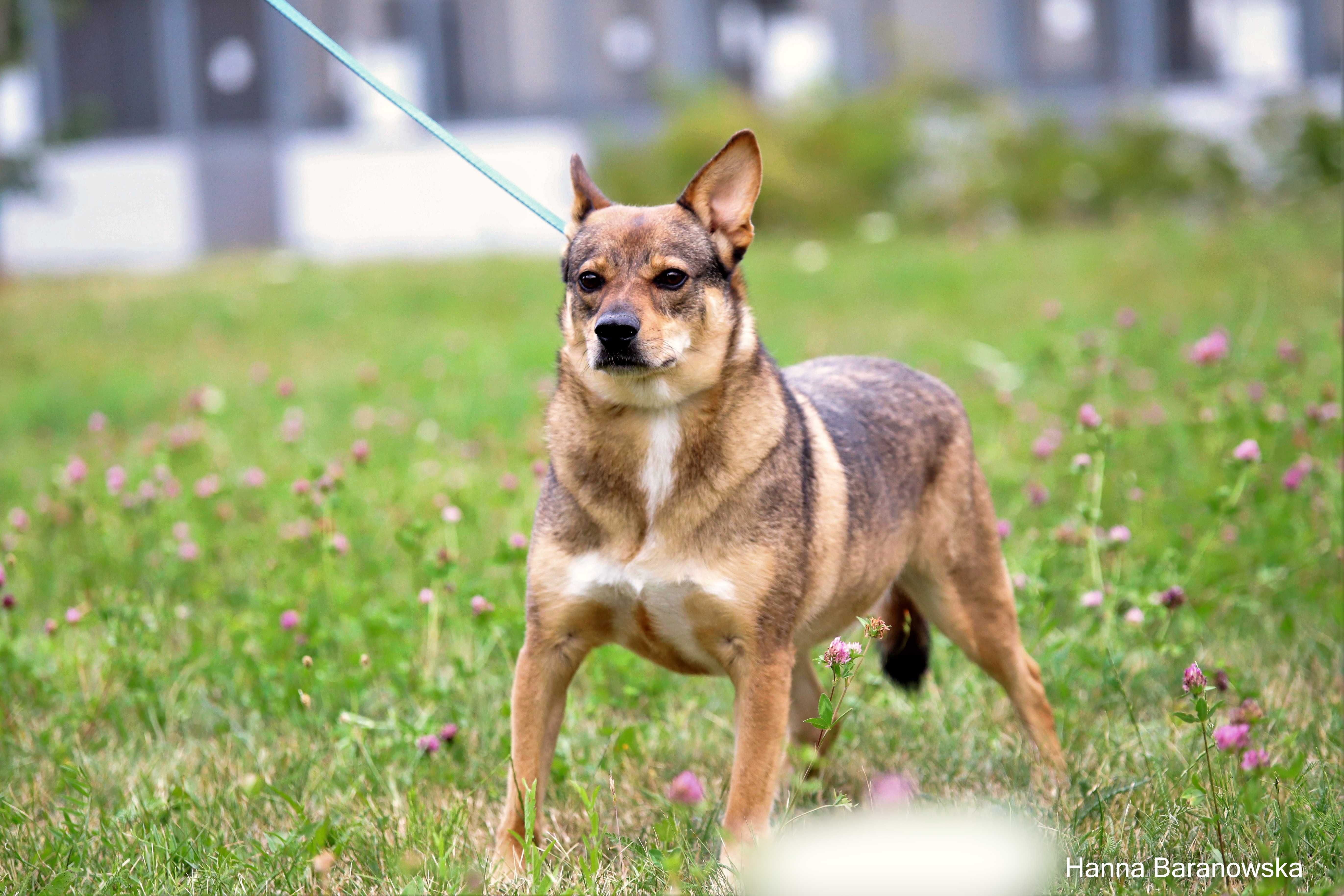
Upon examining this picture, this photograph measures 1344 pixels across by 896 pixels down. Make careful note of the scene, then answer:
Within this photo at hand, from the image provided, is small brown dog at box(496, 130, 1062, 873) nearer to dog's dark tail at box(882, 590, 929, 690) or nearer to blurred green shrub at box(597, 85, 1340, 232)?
dog's dark tail at box(882, 590, 929, 690)

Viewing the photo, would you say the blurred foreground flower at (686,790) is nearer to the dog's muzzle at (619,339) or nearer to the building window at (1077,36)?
the dog's muzzle at (619,339)

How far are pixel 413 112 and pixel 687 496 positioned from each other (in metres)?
1.40

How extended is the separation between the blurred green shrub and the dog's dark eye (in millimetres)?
12165

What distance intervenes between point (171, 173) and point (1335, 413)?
19.1 meters

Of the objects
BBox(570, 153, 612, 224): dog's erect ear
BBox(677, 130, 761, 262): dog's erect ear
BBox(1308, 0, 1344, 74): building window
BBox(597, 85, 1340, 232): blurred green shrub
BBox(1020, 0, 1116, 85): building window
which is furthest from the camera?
BBox(1020, 0, 1116, 85): building window

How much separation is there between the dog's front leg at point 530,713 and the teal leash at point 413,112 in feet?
3.66

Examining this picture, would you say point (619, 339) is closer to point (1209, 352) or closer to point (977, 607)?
point (977, 607)

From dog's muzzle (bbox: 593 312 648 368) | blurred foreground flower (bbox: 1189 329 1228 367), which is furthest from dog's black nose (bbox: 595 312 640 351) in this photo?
blurred foreground flower (bbox: 1189 329 1228 367)

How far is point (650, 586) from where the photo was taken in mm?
3070

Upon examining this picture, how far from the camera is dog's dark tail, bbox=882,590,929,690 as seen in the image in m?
4.03

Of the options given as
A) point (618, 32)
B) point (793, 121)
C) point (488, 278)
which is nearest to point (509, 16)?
point (618, 32)

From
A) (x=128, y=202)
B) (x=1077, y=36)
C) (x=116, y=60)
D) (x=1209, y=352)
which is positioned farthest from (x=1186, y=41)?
(x=1209, y=352)

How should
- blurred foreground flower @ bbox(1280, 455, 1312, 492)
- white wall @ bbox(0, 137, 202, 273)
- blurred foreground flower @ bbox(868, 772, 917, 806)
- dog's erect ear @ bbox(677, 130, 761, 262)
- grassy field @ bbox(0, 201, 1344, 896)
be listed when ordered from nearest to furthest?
blurred foreground flower @ bbox(868, 772, 917, 806) → grassy field @ bbox(0, 201, 1344, 896) → dog's erect ear @ bbox(677, 130, 761, 262) → blurred foreground flower @ bbox(1280, 455, 1312, 492) → white wall @ bbox(0, 137, 202, 273)

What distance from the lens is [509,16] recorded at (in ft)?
66.8
